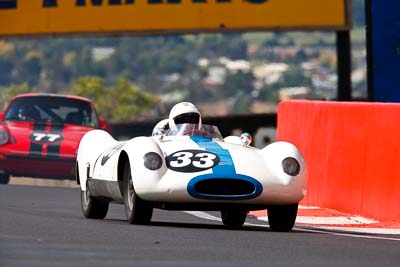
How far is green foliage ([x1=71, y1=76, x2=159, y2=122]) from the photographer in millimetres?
95375

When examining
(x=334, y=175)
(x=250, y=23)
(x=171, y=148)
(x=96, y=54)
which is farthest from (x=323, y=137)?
(x=96, y=54)

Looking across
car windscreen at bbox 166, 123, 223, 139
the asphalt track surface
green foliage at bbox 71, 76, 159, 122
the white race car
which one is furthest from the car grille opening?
green foliage at bbox 71, 76, 159, 122

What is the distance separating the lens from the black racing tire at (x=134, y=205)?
12562 millimetres

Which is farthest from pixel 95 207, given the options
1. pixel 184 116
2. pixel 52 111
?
pixel 52 111

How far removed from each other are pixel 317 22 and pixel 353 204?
14.6 m

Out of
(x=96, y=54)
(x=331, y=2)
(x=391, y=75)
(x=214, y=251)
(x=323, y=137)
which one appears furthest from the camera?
(x=96, y=54)

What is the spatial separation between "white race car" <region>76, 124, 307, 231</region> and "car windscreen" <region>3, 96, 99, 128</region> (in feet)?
34.1

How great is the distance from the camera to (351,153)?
50.2 ft

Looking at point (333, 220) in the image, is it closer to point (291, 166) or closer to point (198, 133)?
point (198, 133)

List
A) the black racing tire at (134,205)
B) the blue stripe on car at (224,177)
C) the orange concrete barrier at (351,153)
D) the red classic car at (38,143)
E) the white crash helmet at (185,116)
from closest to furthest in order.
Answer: the blue stripe on car at (224,177) → the black racing tire at (134,205) → the white crash helmet at (185,116) → the orange concrete barrier at (351,153) → the red classic car at (38,143)

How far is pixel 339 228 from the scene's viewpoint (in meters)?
13.5

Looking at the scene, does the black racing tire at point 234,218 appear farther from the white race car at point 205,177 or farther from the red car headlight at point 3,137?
the red car headlight at point 3,137

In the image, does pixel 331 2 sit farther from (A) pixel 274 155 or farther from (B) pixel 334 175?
(A) pixel 274 155

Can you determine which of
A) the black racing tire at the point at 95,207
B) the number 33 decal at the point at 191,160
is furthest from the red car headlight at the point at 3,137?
the number 33 decal at the point at 191,160
